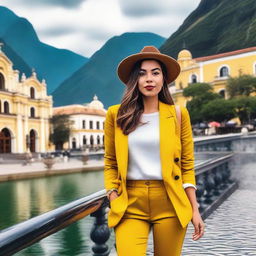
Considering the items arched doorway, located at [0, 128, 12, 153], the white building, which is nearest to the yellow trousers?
arched doorway, located at [0, 128, 12, 153]

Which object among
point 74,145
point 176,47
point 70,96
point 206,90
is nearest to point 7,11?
point 70,96

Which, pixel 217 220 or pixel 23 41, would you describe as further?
pixel 23 41

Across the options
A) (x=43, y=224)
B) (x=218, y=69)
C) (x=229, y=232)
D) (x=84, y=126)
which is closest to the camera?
(x=43, y=224)

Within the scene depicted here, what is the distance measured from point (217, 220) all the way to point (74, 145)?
60957 mm

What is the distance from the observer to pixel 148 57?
234 cm

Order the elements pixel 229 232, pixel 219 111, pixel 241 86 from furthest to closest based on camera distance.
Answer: pixel 241 86, pixel 219 111, pixel 229 232

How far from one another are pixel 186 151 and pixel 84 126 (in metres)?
64.9

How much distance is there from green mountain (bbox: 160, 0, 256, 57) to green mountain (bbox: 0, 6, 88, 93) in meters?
96.1

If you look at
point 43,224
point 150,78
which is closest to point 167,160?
point 150,78

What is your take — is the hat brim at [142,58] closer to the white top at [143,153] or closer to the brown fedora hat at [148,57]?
the brown fedora hat at [148,57]

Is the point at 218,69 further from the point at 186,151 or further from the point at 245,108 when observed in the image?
the point at 186,151

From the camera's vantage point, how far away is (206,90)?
4731cm

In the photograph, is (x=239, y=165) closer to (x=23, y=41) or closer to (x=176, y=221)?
(x=176, y=221)

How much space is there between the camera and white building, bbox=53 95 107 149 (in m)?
65.3
